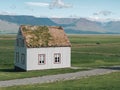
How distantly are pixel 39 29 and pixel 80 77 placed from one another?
60.8 ft

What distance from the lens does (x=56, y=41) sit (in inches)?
2313

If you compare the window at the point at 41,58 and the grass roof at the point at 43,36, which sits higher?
the grass roof at the point at 43,36

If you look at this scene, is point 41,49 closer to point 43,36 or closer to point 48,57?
point 48,57

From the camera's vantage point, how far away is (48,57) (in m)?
56.9

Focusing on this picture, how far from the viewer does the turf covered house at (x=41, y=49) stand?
55438 mm

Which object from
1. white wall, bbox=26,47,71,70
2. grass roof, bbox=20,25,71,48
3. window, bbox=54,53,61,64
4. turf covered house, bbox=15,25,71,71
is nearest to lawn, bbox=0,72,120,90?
white wall, bbox=26,47,71,70

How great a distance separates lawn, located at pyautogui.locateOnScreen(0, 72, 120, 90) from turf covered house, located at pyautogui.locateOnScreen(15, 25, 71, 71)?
570 inches

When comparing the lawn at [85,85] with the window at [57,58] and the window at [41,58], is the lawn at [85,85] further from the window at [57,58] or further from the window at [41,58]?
the window at [57,58]

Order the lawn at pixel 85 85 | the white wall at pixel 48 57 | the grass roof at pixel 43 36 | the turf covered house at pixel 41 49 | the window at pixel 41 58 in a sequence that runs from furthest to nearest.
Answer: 1. the grass roof at pixel 43 36
2. the window at pixel 41 58
3. the turf covered house at pixel 41 49
4. the white wall at pixel 48 57
5. the lawn at pixel 85 85

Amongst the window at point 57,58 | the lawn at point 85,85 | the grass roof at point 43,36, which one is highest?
the grass roof at point 43,36

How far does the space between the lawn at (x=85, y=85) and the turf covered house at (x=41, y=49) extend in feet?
47.5

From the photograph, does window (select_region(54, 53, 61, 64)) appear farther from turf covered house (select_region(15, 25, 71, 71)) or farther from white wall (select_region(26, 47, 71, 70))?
white wall (select_region(26, 47, 71, 70))

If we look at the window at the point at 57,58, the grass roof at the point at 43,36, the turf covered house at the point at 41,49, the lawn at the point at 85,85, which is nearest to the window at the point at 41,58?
the turf covered house at the point at 41,49

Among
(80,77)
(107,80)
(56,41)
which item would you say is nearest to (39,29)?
(56,41)
